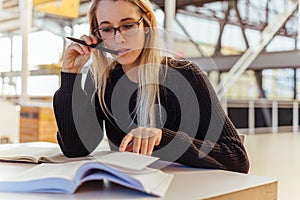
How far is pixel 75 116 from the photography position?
100 cm

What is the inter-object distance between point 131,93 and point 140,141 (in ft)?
1.18

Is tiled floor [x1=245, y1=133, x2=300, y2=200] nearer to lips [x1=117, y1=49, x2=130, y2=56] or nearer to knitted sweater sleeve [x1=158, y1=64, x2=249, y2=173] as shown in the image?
knitted sweater sleeve [x1=158, y1=64, x2=249, y2=173]

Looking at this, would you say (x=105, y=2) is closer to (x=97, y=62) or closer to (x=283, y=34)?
(x=97, y=62)

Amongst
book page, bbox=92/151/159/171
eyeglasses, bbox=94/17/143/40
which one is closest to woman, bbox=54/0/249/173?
eyeglasses, bbox=94/17/143/40

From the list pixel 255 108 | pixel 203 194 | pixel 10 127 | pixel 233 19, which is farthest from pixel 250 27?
pixel 203 194

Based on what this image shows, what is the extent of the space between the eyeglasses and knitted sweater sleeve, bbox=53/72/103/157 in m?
0.12

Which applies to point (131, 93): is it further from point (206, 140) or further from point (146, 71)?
point (206, 140)

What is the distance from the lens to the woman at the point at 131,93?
95 centimetres

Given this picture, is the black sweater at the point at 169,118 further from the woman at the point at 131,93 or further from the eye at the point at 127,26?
the eye at the point at 127,26

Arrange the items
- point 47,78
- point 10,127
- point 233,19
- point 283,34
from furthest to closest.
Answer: point 233,19
point 283,34
point 10,127
point 47,78

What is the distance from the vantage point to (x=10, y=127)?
4855mm

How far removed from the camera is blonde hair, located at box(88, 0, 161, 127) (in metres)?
1.03

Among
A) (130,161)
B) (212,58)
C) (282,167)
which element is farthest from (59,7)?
(130,161)

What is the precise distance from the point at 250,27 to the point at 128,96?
21.2 feet
